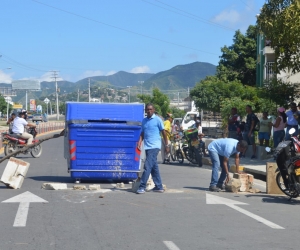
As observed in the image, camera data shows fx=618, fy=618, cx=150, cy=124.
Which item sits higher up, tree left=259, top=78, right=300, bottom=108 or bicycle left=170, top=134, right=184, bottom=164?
tree left=259, top=78, right=300, bottom=108

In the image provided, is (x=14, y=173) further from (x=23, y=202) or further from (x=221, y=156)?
(x=221, y=156)

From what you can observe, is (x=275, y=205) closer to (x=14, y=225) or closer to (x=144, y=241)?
(x=144, y=241)

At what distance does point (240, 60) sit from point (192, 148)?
38314 millimetres

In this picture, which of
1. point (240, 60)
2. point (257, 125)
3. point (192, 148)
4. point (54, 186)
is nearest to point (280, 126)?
point (257, 125)

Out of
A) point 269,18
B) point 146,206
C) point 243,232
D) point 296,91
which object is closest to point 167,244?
point 243,232

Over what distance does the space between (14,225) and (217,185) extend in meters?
5.67

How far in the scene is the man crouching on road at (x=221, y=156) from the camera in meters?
13.3

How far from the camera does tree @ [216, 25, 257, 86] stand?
56875 millimetres

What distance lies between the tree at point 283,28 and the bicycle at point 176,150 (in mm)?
4647

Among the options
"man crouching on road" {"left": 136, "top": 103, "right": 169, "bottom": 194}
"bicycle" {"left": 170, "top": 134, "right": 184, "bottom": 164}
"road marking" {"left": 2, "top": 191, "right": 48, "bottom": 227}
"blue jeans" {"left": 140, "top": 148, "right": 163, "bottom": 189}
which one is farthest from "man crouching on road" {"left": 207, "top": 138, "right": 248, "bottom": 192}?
"bicycle" {"left": 170, "top": 134, "right": 184, "bottom": 164}

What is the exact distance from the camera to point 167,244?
8133 millimetres

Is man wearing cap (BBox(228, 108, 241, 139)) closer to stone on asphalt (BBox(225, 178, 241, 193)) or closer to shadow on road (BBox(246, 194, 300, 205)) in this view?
stone on asphalt (BBox(225, 178, 241, 193))

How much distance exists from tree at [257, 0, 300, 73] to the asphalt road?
6.11m

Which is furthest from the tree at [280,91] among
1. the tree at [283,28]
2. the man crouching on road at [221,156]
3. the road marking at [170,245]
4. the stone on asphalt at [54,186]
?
the road marking at [170,245]
